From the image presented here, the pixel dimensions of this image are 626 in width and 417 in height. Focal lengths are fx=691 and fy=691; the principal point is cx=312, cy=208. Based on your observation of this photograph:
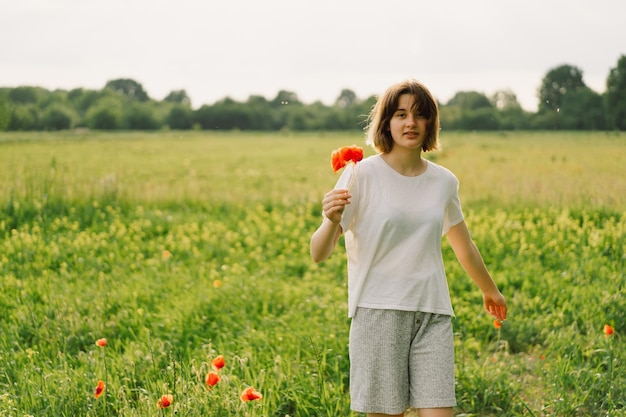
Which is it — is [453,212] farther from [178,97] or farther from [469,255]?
[178,97]

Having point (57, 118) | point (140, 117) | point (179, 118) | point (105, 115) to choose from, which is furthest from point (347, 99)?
point (57, 118)

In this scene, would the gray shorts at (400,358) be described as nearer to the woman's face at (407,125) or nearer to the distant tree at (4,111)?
the woman's face at (407,125)

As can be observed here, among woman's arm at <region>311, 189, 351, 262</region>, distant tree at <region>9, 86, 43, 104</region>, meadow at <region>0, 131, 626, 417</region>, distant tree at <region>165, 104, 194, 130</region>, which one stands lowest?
meadow at <region>0, 131, 626, 417</region>

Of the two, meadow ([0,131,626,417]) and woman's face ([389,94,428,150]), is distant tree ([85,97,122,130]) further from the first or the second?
woman's face ([389,94,428,150])

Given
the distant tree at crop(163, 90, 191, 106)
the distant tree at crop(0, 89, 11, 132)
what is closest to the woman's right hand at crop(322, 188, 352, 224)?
the distant tree at crop(0, 89, 11, 132)

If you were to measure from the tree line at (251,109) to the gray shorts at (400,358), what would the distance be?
0.96 m

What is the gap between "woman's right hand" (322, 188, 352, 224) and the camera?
2.40 meters

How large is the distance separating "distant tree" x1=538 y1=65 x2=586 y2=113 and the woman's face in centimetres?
755

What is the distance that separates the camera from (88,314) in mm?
5066

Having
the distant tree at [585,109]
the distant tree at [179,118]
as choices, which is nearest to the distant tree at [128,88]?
the distant tree at [179,118]

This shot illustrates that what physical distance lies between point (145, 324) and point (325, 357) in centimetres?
157

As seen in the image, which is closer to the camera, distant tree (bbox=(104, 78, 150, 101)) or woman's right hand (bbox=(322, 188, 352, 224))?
woman's right hand (bbox=(322, 188, 352, 224))

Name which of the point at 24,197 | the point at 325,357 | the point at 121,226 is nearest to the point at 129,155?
the point at 24,197

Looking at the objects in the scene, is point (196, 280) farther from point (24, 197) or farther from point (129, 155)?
point (129, 155)
